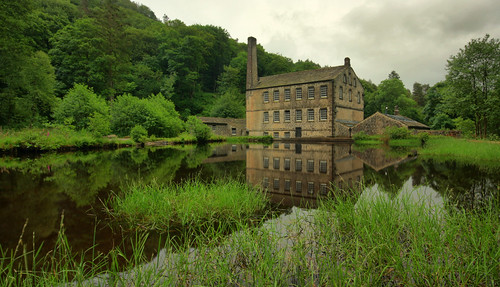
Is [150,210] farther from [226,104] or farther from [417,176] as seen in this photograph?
[226,104]

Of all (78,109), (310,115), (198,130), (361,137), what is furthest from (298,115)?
(78,109)

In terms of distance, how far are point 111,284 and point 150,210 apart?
84.9 inches

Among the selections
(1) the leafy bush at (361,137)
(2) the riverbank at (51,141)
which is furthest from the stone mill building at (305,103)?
(2) the riverbank at (51,141)

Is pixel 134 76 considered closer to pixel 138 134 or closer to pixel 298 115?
pixel 138 134

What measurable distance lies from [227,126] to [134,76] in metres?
24.6

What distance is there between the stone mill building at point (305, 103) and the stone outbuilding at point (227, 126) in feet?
7.42

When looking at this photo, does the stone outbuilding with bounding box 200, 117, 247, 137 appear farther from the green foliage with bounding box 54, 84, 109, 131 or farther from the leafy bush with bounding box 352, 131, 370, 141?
the leafy bush with bounding box 352, 131, 370, 141

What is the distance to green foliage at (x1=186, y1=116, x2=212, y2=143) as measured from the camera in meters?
29.8

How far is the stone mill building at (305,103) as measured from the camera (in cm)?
3384

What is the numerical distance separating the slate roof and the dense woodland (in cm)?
1173

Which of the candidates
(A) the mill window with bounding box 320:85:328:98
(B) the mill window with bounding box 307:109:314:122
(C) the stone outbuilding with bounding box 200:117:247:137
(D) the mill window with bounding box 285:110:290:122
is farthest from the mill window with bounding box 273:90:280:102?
(C) the stone outbuilding with bounding box 200:117:247:137

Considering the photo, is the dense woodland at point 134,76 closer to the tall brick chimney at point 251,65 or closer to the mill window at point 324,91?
the tall brick chimney at point 251,65

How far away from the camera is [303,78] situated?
121 feet

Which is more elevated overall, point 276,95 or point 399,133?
point 276,95
